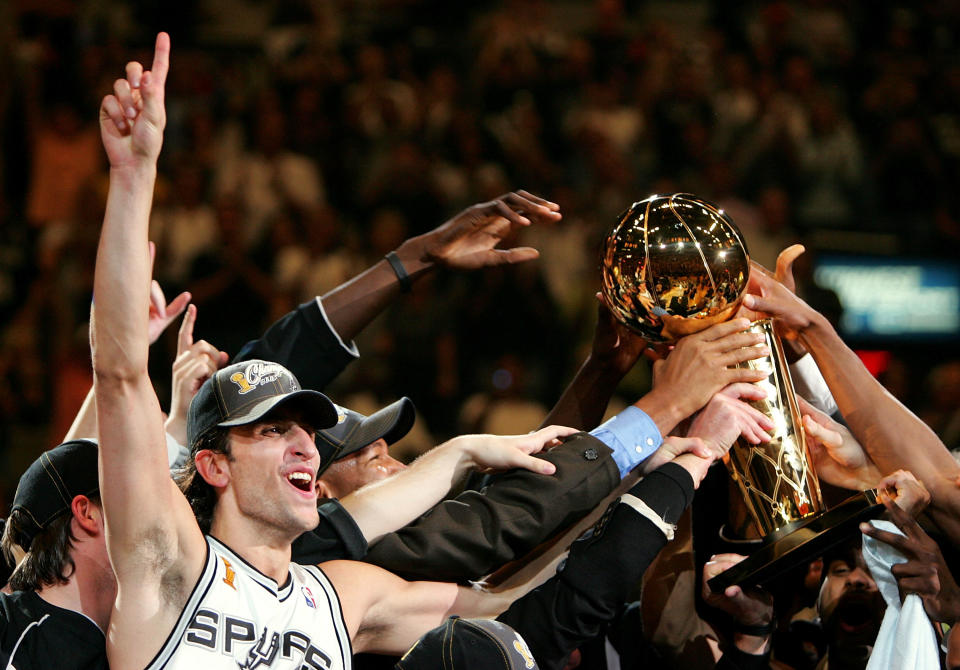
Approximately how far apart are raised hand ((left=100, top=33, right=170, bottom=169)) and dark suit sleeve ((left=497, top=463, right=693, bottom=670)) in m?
1.44

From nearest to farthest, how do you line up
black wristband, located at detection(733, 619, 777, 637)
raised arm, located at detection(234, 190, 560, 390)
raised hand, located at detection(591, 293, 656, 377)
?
1. black wristband, located at detection(733, 619, 777, 637)
2. raised hand, located at detection(591, 293, 656, 377)
3. raised arm, located at detection(234, 190, 560, 390)

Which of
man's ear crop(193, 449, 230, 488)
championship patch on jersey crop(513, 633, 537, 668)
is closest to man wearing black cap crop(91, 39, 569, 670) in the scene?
man's ear crop(193, 449, 230, 488)

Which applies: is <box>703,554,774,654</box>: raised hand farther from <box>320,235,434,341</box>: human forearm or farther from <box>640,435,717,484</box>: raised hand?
<box>320,235,434,341</box>: human forearm

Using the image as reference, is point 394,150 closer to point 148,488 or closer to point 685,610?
point 685,610

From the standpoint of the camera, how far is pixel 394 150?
909cm

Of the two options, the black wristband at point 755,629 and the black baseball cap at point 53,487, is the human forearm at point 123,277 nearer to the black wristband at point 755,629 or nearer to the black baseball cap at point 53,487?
the black baseball cap at point 53,487

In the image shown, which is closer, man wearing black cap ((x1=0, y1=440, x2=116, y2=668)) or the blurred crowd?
man wearing black cap ((x1=0, y1=440, x2=116, y2=668))

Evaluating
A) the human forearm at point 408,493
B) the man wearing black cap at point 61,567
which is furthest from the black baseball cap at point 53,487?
the human forearm at point 408,493

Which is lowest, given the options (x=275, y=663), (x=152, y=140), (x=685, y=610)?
(x=685, y=610)

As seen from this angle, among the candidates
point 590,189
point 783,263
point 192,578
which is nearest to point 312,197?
point 590,189

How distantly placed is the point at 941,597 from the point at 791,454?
1.66 feet

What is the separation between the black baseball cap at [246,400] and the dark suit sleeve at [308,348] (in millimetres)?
913

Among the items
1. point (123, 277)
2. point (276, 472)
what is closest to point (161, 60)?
point (123, 277)

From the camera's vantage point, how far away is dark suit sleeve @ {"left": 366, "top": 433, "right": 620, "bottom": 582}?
3.18 meters
